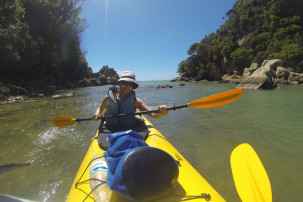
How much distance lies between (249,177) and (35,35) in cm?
2321

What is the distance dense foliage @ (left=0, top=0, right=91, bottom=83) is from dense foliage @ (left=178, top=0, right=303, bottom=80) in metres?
28.9

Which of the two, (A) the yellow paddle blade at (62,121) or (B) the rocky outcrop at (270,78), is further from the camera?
(B) the rocky outcrop at (270,78)

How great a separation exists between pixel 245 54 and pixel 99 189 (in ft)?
125

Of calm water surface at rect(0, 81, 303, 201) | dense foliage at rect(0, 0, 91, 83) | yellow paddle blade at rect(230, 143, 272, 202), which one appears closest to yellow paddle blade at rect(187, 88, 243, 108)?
calm water surface at rect(0, 81, 303, 201)

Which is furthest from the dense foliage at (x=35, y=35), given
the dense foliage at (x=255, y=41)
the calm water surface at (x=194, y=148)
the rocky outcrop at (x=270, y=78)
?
the dense foliage at (x=255, y=41)

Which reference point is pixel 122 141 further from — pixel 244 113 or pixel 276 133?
pixel 244 113

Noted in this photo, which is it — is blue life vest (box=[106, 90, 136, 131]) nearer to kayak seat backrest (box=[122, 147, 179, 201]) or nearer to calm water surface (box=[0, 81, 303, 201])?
calm water surface (box=[0, 81, 303, 201])

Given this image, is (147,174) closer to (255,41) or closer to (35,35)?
(35,35)

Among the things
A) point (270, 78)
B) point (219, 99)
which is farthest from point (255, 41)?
point (219, 99)

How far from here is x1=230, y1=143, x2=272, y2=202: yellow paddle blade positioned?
4.48ft

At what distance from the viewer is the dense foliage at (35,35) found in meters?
12.4

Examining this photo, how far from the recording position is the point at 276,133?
3.94 m

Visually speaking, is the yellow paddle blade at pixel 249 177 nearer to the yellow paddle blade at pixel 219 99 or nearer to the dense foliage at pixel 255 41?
the yellow paddle blade at pixel 219 99

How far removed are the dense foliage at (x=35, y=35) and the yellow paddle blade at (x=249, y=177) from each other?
15004mm
